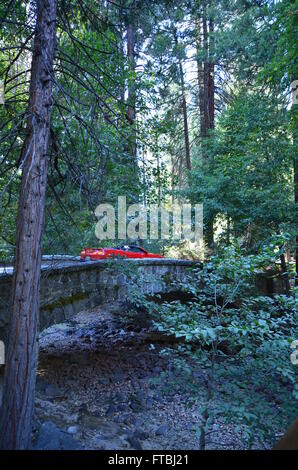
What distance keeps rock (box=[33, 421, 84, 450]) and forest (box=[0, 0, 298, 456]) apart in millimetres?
27

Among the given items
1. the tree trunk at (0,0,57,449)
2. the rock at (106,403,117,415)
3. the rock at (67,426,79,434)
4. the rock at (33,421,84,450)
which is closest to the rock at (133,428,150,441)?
the rock at (106,403,117,415)

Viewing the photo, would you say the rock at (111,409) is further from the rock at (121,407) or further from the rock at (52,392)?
the rock at (52,392)

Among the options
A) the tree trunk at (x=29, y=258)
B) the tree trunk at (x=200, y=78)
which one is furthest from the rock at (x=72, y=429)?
the tree trunk at (x=200, y=78)

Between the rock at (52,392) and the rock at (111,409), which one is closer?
the rock at (111,409)

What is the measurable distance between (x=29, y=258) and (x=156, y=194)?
3.85 meters

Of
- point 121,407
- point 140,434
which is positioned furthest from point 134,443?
point 121,407

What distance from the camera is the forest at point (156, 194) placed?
121 inches

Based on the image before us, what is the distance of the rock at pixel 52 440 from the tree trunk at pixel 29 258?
0.35m

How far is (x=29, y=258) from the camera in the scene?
2.93 m

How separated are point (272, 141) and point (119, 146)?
4923 millimetres

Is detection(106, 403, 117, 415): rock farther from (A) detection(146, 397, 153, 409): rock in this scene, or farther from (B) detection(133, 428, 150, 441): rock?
(B) detection(133, 428, 150, 441): rock

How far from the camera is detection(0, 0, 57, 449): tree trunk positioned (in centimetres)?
274
